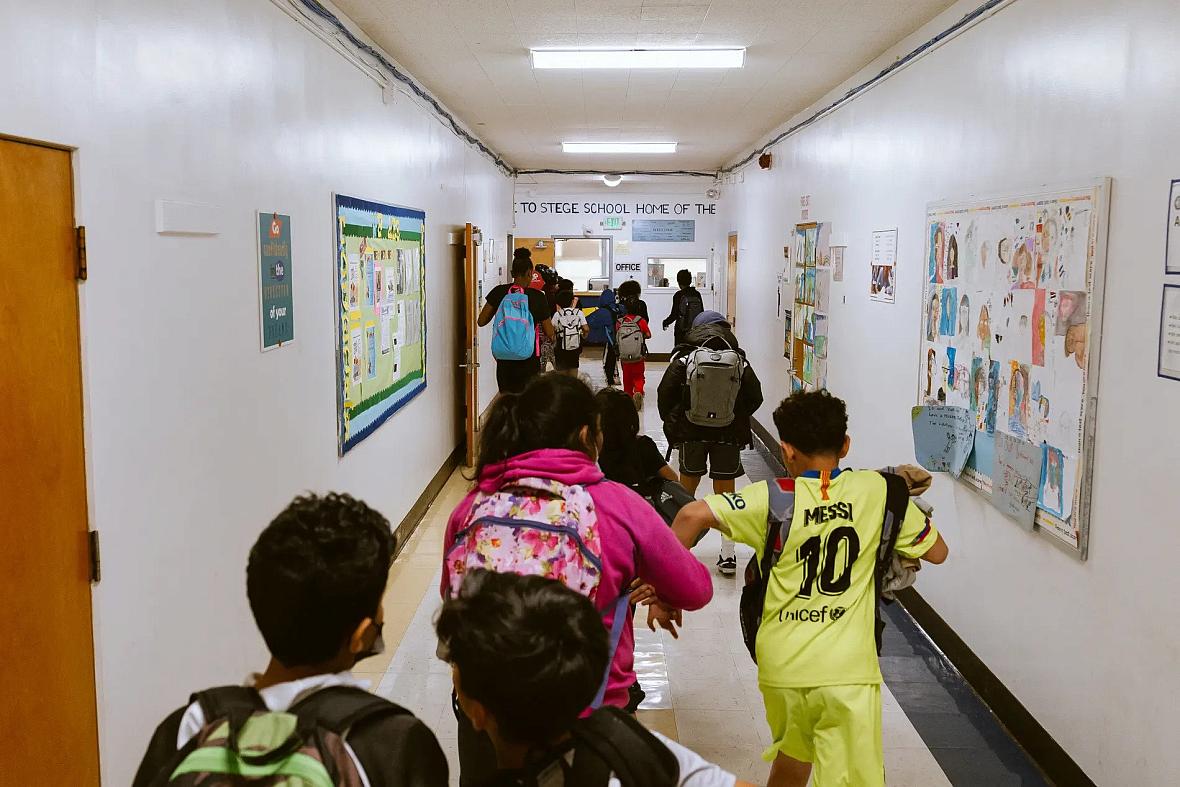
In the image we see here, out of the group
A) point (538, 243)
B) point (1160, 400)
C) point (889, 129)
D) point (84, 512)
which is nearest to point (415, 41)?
point (889, 129)

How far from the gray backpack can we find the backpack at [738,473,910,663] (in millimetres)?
2439

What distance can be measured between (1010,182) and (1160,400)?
1363mm

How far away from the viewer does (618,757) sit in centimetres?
120

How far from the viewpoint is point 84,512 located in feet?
7.41

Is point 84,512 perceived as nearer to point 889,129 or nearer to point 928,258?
point 928,258

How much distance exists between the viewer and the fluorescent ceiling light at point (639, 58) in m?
5.62

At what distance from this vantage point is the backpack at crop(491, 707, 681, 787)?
1.20m

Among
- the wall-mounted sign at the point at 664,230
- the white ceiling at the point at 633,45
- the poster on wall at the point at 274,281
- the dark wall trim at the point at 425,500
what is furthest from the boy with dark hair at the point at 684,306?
the poster on wall at the point at 274,281

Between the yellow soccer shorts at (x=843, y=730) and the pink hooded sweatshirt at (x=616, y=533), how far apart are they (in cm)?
60

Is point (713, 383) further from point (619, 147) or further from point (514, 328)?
point (619, 147)

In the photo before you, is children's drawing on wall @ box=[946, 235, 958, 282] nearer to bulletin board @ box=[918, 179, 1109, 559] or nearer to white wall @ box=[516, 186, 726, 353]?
bulletin board @ box=[918, 179, 1109, 559]

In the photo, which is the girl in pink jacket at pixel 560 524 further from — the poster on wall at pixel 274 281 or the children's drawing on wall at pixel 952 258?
the children's drawing on wall at pixel 952 258

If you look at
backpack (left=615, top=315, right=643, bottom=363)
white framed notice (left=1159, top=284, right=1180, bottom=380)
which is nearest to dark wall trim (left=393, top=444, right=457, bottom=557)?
backpack (left=615, top=315, right=643, bottom=363)

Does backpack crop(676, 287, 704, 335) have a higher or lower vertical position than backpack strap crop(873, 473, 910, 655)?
higher
